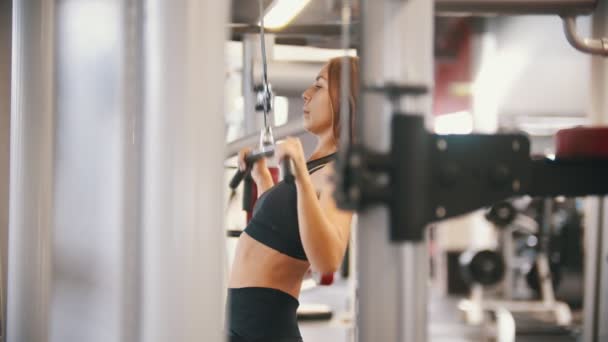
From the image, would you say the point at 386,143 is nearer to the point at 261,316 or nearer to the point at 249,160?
the point at 249,160

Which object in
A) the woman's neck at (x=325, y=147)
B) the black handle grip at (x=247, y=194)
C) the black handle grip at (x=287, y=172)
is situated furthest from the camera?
the black handle grip at (x=247, y=194)

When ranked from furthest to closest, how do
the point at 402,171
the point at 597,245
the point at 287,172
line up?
the point at 597,245
the point at 287,172
the point at 402,171

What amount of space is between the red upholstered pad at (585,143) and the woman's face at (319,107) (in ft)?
2.65

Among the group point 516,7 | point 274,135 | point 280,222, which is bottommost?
point 280,222

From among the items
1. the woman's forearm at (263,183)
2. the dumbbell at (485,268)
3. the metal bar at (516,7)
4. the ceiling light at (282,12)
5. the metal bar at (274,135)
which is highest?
the ceiling light at (282,12)

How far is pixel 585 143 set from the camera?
0.91 m

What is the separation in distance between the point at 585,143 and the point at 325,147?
0.87m

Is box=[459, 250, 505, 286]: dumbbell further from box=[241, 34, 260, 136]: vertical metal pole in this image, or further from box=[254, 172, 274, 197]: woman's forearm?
box=[254, 172, 274, 197]: woman's forearm

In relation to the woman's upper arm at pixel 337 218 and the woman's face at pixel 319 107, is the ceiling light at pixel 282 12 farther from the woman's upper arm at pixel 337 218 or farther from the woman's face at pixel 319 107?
the woman's upper arm at pixel 337 218

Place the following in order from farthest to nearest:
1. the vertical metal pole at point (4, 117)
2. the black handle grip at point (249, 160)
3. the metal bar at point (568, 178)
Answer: the vertical metal pole at point (4, 117) → the black handle grip at point (249, 160) → the metal bar at point (568, 178)

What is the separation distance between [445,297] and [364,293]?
21.5ft

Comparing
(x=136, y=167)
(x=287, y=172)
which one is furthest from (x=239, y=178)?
(x=136, y=167)

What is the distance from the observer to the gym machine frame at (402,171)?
74cm

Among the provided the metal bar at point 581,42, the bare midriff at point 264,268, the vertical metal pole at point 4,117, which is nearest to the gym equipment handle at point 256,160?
the bare midriff at point 264,268
